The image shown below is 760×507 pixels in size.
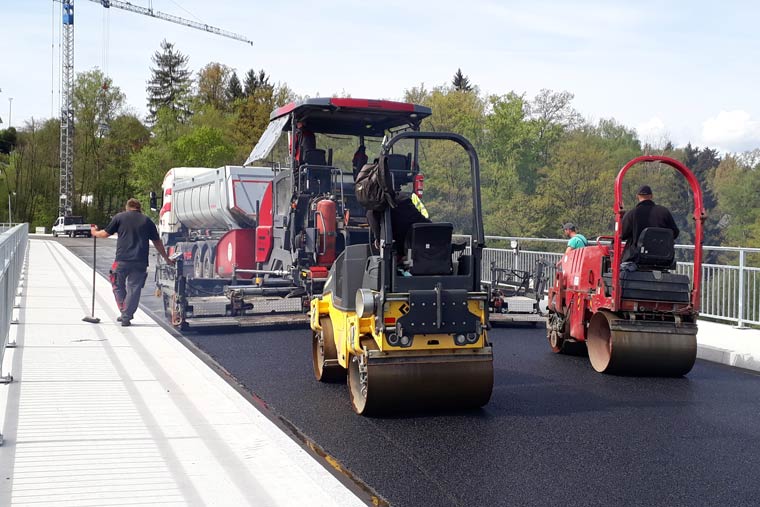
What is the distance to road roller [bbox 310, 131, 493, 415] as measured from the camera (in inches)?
258

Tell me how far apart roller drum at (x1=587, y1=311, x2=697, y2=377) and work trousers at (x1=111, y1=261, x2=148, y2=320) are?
666 centimetres

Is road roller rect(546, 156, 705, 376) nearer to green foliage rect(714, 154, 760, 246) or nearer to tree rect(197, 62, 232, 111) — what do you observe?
green foliage rect(714, 154, 760, 246)

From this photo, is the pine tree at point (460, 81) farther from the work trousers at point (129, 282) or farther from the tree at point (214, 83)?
the work trousers at point (129, 282)

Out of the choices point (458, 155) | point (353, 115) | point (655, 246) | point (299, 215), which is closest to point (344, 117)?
point (353, 115)

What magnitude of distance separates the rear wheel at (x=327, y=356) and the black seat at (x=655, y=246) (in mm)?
3303

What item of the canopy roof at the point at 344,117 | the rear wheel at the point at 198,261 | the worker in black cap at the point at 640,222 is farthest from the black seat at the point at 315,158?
the rear wheel at the point at 198,261

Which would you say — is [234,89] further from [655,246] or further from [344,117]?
[655,246]

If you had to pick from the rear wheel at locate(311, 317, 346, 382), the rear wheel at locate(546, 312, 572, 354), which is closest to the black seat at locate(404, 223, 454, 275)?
the rear wheel at locate(311, 317, 346, 382)

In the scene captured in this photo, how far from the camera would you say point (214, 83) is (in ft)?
281

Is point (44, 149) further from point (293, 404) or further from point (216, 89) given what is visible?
point (293, 404)

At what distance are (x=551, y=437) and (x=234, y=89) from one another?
80.4 metres

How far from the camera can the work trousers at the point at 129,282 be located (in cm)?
1176

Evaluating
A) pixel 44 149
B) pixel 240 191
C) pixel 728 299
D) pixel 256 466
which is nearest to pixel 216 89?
pixel 44 149

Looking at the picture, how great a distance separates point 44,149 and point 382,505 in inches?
3140
